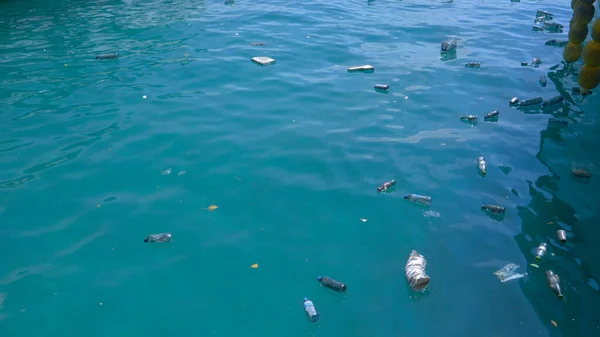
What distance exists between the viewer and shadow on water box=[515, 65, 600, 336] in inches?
206

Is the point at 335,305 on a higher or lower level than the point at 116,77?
lower

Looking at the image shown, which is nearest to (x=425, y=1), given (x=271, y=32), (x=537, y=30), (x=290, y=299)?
(x=537, y=30)

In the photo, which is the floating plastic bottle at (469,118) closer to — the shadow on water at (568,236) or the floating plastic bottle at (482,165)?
the shadow on water at (568,236)

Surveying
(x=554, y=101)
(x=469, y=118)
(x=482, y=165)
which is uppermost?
(x=554, y=101)

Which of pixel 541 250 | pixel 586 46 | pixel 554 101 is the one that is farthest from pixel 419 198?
pixel 554 101

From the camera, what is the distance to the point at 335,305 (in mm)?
5395

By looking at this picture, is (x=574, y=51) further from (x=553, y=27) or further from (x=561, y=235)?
(x=553, y=27)

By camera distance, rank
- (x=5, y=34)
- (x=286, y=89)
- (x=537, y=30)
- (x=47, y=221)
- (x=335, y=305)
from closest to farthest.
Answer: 1. (x=335, y=305)
2. (x=47, y=221)
3. (x=286, y=89)
4. (x=5, y=34)
5. (x=537, y=30)

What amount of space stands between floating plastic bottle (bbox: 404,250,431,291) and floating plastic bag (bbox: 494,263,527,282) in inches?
36.4

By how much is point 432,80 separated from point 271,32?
5566mm

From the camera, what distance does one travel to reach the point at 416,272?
5648 mm

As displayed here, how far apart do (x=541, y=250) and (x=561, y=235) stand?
0.42 meters

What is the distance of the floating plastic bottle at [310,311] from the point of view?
5.20m

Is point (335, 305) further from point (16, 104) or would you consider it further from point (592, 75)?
point (16, 104)
